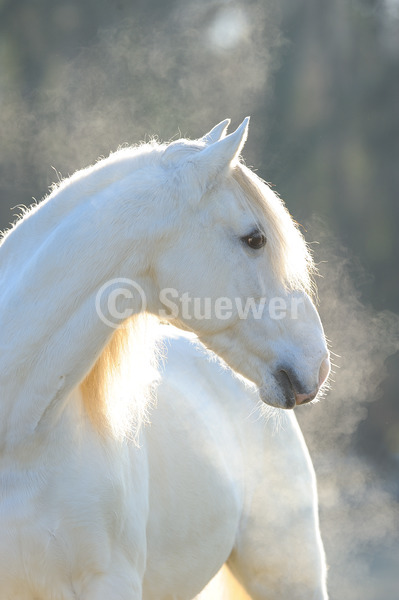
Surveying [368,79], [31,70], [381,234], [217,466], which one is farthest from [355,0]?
[217,466]

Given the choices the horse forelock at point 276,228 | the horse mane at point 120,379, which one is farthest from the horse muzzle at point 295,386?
the horse mane at point 120,379

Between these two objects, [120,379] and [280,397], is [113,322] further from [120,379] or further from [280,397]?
[280,397]

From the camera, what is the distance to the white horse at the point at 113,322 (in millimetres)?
1463

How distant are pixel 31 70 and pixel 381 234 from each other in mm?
2795

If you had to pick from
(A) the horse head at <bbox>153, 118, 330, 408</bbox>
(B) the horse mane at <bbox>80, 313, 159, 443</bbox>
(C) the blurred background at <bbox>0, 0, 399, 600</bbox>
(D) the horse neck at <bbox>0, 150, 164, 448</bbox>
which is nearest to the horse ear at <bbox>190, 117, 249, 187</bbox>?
(A) the horse head at <bbox>153, 118, 330, 408</bbox>

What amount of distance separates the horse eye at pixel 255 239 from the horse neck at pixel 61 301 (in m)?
0.20

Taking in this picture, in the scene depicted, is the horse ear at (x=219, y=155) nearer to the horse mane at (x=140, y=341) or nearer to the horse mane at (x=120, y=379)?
the horse mane at (x=140, y=341)

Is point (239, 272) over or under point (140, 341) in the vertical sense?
over

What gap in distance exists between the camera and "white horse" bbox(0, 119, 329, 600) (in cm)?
146

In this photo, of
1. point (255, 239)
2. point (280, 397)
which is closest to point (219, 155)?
point (255, 239)

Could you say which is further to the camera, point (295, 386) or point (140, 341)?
point (140, 341)

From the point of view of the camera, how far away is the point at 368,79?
5.85 meters

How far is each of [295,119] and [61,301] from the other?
14.6 ft

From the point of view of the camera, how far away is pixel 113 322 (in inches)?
59.6
